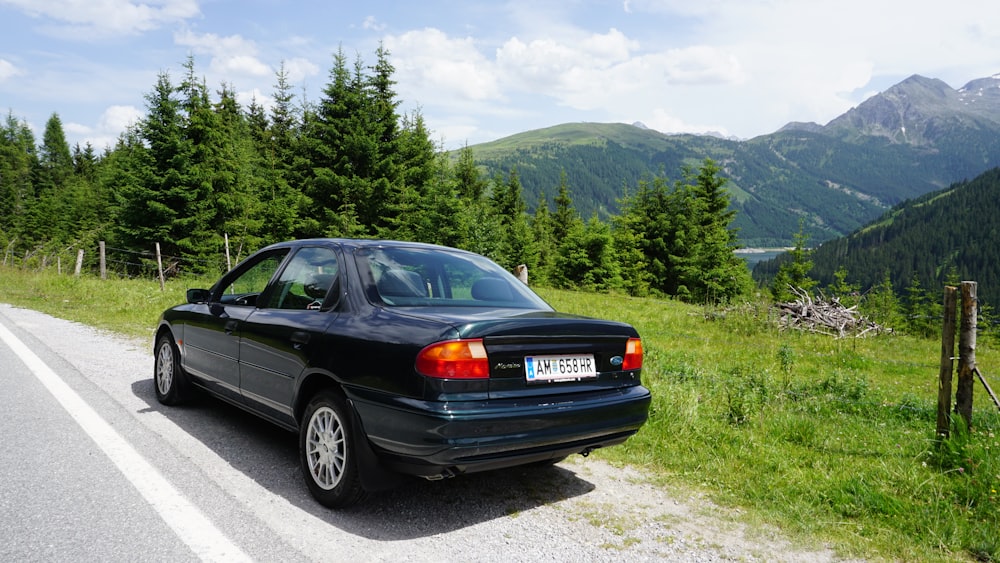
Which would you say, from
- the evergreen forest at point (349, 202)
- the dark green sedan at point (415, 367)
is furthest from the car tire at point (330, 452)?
the evergreen forest at point (349, 202)

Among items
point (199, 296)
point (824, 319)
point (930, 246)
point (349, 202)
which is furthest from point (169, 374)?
point (930, 246)

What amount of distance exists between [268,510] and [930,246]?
568 feet

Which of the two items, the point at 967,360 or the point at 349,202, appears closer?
the point at 967,360

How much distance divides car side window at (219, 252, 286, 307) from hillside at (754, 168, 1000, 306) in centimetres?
13201

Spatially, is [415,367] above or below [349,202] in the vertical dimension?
below

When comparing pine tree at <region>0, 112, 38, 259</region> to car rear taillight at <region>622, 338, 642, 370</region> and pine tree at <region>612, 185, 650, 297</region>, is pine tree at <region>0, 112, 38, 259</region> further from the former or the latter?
car rear taillight at <region>622, 338, 642, 370</region>

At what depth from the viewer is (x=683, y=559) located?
297 centimetres

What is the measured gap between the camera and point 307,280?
13.5ft

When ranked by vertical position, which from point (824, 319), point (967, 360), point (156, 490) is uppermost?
point (967, 360)

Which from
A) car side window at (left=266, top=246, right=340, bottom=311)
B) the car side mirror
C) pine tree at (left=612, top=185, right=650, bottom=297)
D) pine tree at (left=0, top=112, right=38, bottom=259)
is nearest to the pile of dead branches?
Result: car side window at (left=266, top=246, right=340, bottom=311)

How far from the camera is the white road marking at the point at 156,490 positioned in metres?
2.84

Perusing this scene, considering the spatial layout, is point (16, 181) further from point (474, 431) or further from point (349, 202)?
point (474, 431)

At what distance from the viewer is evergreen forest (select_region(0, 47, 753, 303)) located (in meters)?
24.5

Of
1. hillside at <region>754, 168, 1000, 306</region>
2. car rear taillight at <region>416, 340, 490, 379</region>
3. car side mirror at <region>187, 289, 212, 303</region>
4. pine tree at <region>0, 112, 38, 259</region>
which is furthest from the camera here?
hillside at <region>754, 168, 1000, 306</region>
